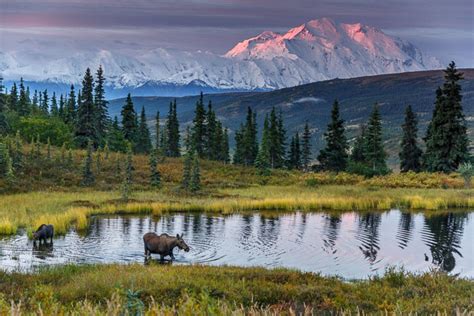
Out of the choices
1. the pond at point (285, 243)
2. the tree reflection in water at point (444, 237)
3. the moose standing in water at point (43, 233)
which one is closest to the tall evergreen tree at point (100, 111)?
the pond at point (285, 243)

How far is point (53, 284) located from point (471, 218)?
32305 millimetres

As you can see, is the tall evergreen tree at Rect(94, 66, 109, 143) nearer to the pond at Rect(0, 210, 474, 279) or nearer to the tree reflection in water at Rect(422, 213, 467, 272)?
the pond at Rect(0, 210, 474, 279)

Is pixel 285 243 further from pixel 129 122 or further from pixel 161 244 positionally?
pixel 129 122

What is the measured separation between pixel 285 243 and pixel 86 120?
203 ft

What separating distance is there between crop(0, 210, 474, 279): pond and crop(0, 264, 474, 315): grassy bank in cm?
511

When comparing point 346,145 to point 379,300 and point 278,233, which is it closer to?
point 278,233

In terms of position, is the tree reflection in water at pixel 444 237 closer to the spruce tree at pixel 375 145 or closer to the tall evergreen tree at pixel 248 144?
the spruce tree at pixel 375 145

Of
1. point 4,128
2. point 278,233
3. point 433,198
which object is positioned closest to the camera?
point 278,233

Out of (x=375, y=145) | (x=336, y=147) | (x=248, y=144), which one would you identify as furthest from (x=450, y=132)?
(x=248, y=144)

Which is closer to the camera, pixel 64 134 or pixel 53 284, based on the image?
pixel 53 284

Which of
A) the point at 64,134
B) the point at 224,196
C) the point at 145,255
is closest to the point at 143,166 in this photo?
the point at 224,196

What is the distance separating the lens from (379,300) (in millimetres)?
15891

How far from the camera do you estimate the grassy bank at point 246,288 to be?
1455cm

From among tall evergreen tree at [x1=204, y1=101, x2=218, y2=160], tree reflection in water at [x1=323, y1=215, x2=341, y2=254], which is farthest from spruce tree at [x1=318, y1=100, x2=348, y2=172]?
tree reflection in water at [x1=323, y1=215, x2=341, y2=254]
